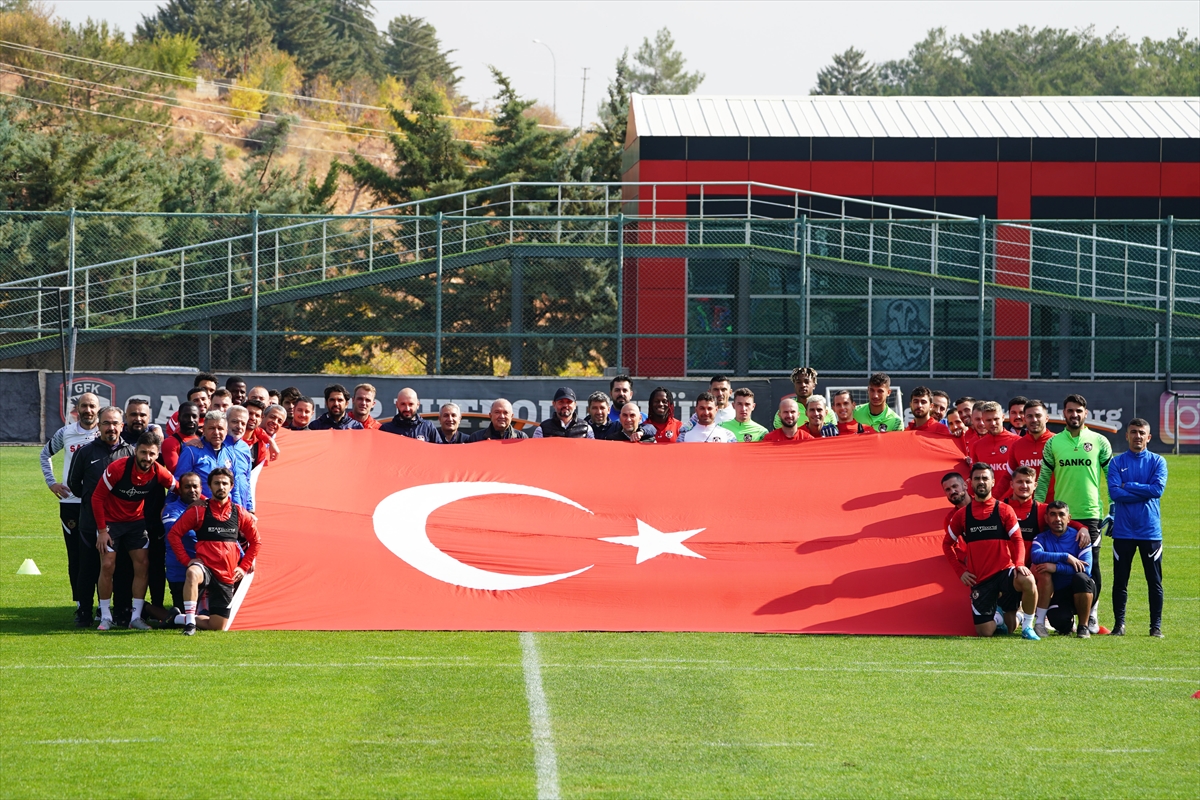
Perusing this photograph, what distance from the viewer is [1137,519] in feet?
36.8

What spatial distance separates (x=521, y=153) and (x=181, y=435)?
33.4m

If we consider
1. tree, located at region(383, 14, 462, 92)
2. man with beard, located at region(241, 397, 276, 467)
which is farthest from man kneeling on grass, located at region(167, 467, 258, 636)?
tree, located at region(383, 14, 462, 92)

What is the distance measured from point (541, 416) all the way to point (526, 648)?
12765 mm

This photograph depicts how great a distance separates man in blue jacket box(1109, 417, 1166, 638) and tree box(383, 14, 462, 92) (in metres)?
88.3

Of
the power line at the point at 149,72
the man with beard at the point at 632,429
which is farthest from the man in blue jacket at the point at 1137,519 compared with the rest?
the power line at the point at 149,72

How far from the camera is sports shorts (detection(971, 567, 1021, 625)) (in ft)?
34.8

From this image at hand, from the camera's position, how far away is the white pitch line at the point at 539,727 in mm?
6699

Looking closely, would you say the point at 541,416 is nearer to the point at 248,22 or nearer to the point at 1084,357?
the point at 1084,357

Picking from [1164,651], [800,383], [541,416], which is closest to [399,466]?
[800,383]

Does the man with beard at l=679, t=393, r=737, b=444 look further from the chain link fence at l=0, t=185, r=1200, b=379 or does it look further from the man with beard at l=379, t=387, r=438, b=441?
the chain link fence at l=0, t=185, r=1200, b=379

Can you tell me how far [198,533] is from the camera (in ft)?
34.5

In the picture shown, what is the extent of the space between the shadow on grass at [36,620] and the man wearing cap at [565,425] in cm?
427

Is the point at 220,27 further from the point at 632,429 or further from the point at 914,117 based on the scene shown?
the point at 632,429

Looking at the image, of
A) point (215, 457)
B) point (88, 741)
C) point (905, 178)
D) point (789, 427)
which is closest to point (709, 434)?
point (789, 427)
